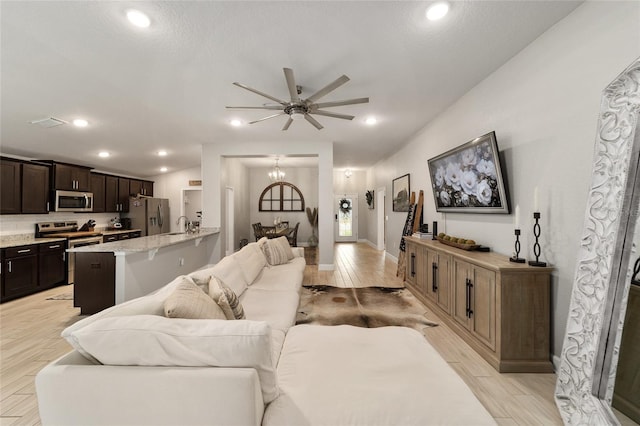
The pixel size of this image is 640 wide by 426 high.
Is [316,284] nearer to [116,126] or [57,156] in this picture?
[116,126]

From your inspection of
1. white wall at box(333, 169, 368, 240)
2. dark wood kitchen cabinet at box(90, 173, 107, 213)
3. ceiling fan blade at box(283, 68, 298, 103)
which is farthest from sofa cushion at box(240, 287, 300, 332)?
white wall at box(333, 169, 368, 240)

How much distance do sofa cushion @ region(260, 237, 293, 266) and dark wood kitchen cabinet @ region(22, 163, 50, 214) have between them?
4.10 m

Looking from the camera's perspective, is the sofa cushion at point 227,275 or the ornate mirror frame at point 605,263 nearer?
the ornate mirror frame at point 605,263

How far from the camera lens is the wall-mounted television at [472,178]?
8.59ft

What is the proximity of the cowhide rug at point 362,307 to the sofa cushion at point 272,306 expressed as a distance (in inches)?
23.3

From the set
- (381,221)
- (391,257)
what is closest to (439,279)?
(391,257)

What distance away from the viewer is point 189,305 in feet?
4.63

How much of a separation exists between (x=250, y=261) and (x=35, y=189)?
4393mm

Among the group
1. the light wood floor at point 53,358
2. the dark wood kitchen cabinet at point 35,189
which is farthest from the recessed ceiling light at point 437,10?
the dark wood kitchen cabinet at point 35,189

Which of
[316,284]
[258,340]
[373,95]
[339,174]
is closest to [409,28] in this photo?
[373,95]

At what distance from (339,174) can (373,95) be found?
6703 millimetres

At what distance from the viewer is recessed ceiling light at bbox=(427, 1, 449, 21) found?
190 cm

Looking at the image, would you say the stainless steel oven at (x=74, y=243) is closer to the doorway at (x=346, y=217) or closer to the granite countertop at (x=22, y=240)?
the granite countertop at (x=22, y=240)

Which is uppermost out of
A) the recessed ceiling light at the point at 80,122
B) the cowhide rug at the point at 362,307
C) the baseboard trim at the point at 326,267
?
the recessed ceiling light at the point at 80,122
